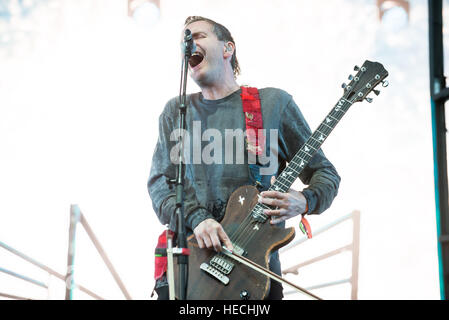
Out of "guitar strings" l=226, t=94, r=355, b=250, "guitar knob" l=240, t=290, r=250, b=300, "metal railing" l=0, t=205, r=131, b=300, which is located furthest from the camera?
"metal railing" l=0, t=205, r=131, b=300

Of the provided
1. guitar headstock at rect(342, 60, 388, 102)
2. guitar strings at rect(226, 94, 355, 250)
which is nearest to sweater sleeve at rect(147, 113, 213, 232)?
guitar strings at rect(226, 94, 355, 250)

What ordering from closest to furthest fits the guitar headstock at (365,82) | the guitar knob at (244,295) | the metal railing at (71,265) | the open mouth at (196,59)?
1. the guitar knob at (244,295)
2. the guitar headstock at (365,82)
3. the metal railing at (71,265)
4. the open mouth at (196,59)

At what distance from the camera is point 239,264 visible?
2000 mm

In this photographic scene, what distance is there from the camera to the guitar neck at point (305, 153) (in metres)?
2.11

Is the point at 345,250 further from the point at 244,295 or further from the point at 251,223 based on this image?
the point at 244,295

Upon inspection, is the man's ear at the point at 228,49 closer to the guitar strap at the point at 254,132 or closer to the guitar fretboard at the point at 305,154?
the guitar strap at the point at 254,132

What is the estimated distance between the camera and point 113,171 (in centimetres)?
255

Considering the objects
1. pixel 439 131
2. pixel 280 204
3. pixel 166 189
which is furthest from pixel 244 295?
pixel 439 131

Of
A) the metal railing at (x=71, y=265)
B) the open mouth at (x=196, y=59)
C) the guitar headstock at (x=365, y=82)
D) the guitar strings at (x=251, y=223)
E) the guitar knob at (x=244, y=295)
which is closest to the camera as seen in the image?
the guitar knob at (x=244, y=295)

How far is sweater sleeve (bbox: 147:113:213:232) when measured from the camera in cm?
215

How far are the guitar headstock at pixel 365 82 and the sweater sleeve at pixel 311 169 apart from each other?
0.80 feet

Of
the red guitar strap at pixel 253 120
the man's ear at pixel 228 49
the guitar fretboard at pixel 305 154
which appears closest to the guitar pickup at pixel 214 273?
the guitar fretboard at pixel 305 154

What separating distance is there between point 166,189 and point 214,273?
18.2 inches

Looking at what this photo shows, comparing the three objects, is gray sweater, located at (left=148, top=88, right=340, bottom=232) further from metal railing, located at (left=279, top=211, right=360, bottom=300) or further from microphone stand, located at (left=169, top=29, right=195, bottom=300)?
microphone stand, located at (left=169, top=29, right=195, bottom=300)
